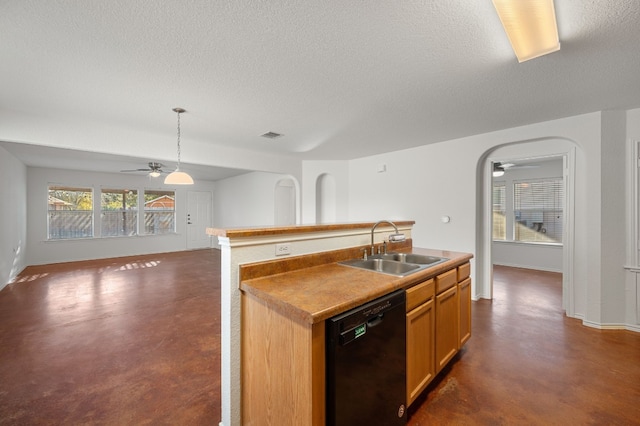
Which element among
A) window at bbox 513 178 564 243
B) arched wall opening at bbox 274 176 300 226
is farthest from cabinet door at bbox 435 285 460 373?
arched wall opening at bbox 274 176 300 226

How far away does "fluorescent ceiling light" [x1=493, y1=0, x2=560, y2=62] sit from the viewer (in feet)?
4.66

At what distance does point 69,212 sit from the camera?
23.2ft

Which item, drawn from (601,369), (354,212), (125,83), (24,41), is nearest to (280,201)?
(354,212)

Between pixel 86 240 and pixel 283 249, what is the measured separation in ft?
26.6

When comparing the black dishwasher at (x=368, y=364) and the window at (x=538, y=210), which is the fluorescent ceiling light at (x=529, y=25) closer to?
the black dishwasher at (x=368, y=364)

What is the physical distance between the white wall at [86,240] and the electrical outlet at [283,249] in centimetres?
802

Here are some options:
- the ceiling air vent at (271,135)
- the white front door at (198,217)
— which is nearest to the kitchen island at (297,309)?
the ceiling air vent at (271,135)

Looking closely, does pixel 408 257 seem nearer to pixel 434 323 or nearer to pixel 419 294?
pixel 434 323

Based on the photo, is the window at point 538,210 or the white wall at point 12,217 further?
the window at point 538,210

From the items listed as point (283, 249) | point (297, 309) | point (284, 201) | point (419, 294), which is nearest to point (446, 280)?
point (419, 294)

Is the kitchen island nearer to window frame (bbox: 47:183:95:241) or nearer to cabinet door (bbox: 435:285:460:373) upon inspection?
cabinet door (bbox: 435:285:460:373)

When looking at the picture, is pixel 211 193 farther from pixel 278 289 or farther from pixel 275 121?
pixel 278 289

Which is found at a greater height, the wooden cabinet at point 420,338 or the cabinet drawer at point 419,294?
the cabinet drawer at point 419,294

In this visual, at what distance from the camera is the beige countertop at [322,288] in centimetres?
119
